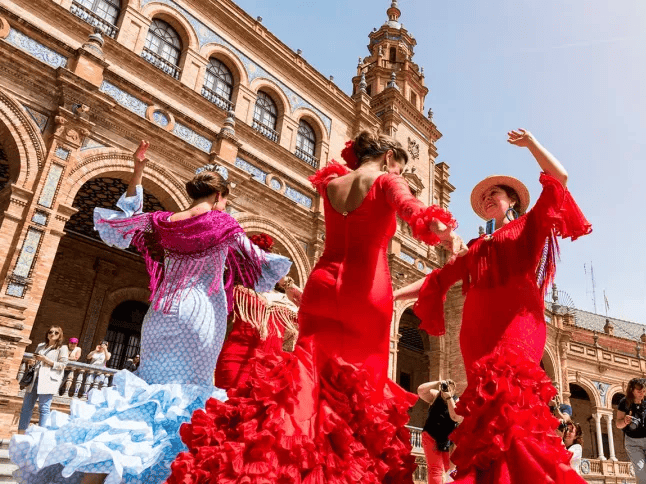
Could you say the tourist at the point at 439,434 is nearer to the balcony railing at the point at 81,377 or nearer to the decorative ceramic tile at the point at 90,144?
the balcony railing at the point at 81,377

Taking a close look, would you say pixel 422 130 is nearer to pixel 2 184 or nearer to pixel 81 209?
pixel 81 209

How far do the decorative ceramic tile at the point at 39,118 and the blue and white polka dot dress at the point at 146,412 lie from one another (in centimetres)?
768

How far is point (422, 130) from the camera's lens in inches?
770

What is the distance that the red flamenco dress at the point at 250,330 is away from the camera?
10.7 ft

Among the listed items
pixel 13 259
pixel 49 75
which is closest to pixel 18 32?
pixel 49 75

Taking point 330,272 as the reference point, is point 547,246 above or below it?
above

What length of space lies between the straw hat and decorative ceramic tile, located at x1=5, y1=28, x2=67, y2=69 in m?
9.03

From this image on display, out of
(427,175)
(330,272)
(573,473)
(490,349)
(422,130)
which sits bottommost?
(573,473)

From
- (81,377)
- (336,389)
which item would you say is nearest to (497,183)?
(336,389)

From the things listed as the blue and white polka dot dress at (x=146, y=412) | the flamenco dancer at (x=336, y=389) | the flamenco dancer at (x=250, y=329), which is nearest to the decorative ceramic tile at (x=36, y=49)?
the flamenco dancer at (x=250, y=329)

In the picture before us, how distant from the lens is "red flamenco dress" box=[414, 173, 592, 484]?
1489mm

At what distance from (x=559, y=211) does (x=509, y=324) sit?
0.51m

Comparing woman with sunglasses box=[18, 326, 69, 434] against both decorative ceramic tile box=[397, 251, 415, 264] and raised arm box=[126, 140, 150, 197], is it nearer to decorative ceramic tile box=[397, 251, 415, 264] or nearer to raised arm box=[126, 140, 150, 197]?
raised arm box=[126, 140, 150, 197]

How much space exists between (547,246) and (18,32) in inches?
390
